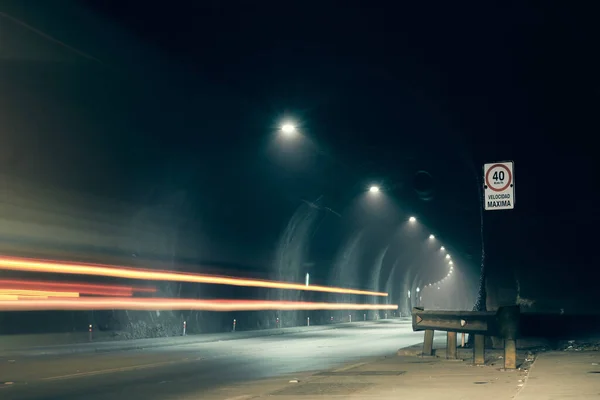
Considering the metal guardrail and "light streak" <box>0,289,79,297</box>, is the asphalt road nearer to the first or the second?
the metal guardrail

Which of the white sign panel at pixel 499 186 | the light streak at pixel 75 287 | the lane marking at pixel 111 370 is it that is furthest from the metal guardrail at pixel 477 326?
the light streak at pixel 75 287

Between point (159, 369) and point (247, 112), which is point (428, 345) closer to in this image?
point (159, 369)

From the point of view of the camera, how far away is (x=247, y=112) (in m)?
29.6

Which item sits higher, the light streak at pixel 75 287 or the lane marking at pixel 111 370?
the light streak at pixel 75 287

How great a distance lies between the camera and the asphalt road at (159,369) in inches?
587

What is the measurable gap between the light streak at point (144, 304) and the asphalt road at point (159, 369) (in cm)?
271

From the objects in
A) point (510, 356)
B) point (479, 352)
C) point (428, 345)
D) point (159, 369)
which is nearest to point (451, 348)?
point (428, 345)

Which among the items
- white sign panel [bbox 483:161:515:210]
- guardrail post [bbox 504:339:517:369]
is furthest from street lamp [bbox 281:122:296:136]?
guardrail post [bbox 504:339:517:369]

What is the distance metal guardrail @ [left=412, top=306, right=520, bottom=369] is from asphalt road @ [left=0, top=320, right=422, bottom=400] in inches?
86.3

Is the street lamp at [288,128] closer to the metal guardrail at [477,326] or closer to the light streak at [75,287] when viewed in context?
the light streak at [75,287]

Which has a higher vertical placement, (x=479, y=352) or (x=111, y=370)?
(x=479, y=352)

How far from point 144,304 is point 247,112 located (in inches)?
339

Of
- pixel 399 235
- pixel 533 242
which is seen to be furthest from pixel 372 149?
pixel 399 235

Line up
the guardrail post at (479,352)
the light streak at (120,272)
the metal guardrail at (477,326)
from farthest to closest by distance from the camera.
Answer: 1. the light streak at (120,272)
2. the guardrail post at (479,352)
3. the metal guardrail at (477,326)
